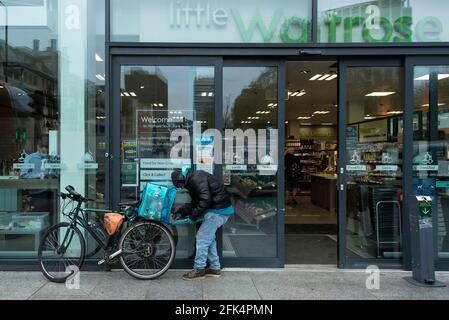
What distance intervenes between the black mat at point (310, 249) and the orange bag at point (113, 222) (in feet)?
8.45

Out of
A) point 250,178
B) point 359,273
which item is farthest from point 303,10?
point 359,273

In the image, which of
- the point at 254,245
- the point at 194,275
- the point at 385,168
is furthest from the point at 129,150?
the point at 385,168

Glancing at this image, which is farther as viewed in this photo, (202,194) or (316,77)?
(316,77)

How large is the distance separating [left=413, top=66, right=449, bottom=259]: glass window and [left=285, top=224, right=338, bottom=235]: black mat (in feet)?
8.69

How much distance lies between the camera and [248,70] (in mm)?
6262

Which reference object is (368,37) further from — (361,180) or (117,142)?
(117,142)

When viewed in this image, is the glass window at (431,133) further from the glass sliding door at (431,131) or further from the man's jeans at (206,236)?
the man's jeans at (206,236)

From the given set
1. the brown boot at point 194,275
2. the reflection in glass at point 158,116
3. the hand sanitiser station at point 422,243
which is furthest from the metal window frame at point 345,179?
the brown boot at point 194,275

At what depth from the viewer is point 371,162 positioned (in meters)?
6.40

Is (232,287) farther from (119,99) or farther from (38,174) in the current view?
(38,174)

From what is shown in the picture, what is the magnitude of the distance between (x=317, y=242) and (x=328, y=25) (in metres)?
3.74

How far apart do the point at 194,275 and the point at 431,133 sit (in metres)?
3.94

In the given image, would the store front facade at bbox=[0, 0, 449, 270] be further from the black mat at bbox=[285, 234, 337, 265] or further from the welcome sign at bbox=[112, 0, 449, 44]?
the black mat at bbox=[285, 234, 337, 265]

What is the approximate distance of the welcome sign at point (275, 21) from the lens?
6.17m
